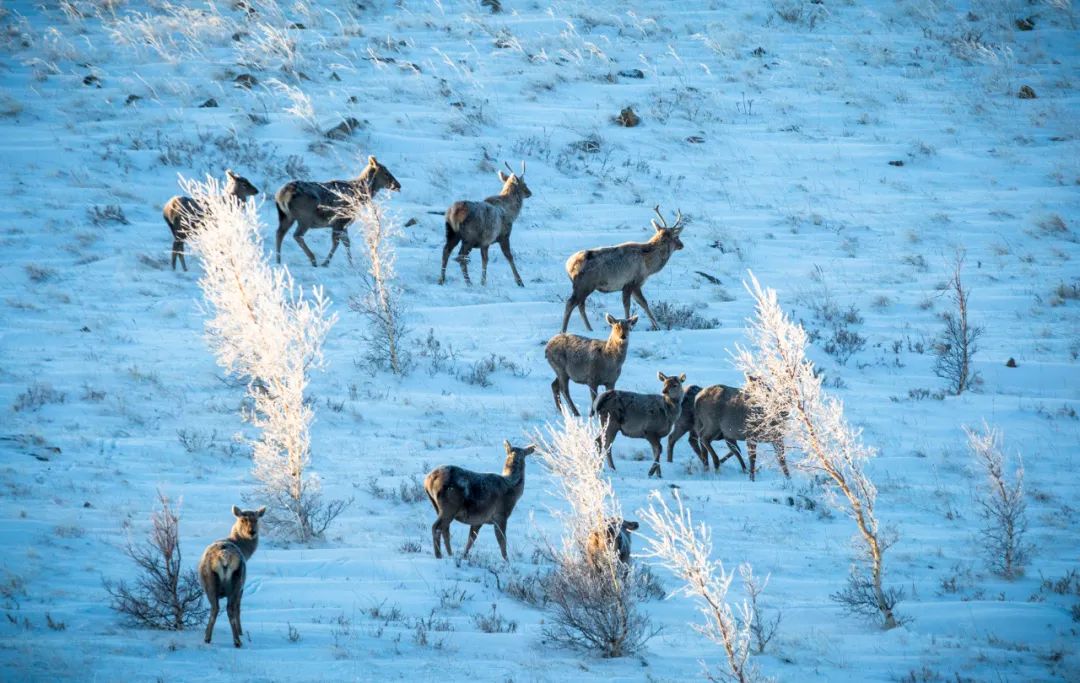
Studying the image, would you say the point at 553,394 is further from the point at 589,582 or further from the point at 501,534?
the point at 589,582

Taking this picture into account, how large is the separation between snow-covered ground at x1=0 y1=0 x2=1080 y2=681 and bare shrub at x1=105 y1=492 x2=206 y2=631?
0.31 meters

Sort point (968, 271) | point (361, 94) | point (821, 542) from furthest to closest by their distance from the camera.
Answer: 1. point (361, 94)
2. point (968, 271)
3. point (821, 542)

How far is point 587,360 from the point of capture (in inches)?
577

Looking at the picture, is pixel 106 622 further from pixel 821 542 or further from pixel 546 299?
pixel 546 299

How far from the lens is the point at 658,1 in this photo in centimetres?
3634

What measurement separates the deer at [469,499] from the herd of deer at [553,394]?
0.04ft

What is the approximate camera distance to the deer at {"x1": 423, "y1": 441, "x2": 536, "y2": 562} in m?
10.1

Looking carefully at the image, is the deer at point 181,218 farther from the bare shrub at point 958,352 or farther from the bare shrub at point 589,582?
the bare shrub at point 958,352

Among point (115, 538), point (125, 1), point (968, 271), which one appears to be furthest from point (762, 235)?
point (125, 1)

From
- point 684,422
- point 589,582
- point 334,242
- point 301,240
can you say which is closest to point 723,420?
point 684,422

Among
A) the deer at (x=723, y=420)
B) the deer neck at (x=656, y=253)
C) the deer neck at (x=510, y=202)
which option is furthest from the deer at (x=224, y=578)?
the deer neck at (x=510, y=202)

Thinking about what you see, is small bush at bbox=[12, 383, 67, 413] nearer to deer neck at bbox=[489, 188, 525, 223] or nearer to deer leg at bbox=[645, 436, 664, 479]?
A: deer leg at bbox=[645, 436, 664, 479]

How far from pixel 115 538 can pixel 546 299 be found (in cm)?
1028

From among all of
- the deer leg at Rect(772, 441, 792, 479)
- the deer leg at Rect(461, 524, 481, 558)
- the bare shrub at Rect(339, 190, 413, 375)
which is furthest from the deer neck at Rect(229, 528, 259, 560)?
the bare shrub at Rect(339, 190, 413, 375)
